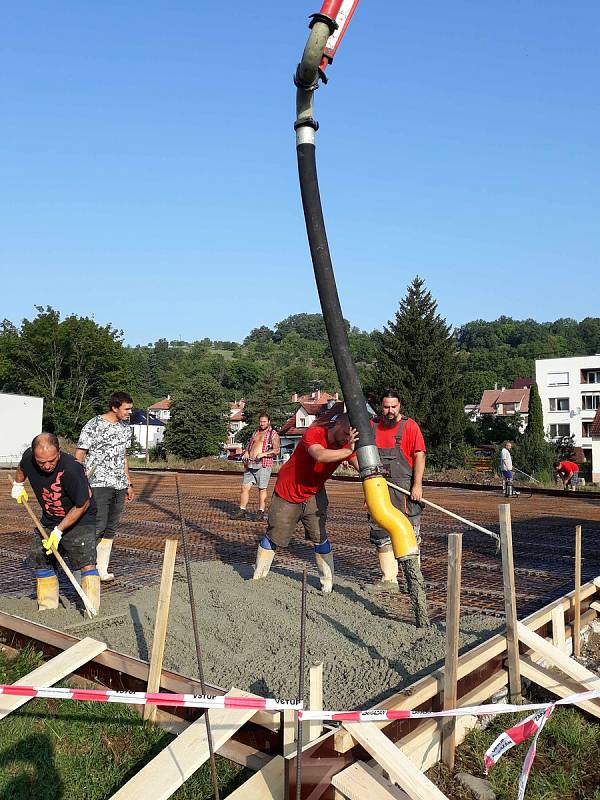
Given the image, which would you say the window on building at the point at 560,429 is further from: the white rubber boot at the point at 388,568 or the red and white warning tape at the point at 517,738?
the red and white warning tape at the point at 517,738

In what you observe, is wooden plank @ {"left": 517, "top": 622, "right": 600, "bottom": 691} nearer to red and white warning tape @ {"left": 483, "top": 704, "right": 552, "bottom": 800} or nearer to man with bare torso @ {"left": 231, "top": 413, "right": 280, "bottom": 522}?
red and white warning tape @ {"left": 483, "top": 704, "right": 552, "bottom": 800}

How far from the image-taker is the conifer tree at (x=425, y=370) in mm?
36188

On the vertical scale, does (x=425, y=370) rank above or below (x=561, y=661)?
above

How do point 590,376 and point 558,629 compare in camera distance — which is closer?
point 558,629

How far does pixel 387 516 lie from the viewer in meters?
4.30

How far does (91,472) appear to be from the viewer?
5926 millimetres

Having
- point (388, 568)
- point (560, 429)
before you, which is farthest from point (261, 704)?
point (560, 429)

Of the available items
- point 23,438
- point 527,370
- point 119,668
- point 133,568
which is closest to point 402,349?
point 23,438

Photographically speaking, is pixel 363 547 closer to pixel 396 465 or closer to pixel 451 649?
pixel 396 465

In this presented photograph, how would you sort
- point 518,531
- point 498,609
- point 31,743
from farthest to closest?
point 518,531, point 498,609, point 31,743

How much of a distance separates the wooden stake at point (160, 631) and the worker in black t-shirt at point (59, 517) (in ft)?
5.27

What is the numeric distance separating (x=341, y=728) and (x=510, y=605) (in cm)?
135

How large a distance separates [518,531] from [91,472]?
621cm

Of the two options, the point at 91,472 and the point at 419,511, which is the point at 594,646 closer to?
the point at 419,511
